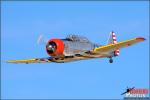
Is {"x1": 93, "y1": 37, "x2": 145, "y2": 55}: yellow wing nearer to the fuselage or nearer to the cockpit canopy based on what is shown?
the fuselage

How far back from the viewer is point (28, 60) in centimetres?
6406

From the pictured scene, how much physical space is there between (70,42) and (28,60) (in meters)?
6.54

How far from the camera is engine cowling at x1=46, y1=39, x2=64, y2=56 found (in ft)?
193

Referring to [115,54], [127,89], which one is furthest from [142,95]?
[115,54]

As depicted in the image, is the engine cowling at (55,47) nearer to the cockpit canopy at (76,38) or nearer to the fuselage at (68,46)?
the fuselage at (68,46)

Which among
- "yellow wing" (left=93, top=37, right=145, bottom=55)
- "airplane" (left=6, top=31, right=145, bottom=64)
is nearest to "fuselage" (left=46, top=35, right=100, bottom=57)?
"airplane" (left=6, top=31, right=145, bottom=64)

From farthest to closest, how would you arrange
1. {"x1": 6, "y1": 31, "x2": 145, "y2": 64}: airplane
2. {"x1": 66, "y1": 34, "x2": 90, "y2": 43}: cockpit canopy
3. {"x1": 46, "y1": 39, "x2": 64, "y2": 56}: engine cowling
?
{"x1": 66, "y1": 34, "x2": 90, "y2": 43}: cockpit canopy → {"x1": 46, "y1": 39, "x2": 64, "y2": 56}: engine cowling → {"x1": 6, "y1": 31, "x2": 145, "y2": 64}: airplane

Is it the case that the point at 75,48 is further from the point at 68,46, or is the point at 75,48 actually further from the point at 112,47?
the point at 112,47

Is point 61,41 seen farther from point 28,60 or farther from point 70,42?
point 28,60

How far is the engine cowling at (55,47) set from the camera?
5888cm

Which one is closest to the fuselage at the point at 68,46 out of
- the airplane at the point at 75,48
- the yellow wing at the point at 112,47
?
the airplane at the point at 75,48

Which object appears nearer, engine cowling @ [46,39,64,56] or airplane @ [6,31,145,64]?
airplane @ [6,31,145,64]

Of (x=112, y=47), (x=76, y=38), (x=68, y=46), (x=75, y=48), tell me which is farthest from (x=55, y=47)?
(x=112, y=47)

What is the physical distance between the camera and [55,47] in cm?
5909
